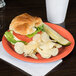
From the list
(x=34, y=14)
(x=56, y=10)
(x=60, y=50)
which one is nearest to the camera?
(x=60, y=50)

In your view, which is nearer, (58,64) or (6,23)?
(58,64)

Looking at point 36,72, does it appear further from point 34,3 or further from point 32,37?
point 34,3

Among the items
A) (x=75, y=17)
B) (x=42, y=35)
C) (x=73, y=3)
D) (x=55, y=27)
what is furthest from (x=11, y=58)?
(x=73, y=3)

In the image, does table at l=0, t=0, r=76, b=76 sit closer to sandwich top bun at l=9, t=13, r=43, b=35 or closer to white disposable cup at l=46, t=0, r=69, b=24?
white disposable cup at l=46, t=0, r=69, b=24

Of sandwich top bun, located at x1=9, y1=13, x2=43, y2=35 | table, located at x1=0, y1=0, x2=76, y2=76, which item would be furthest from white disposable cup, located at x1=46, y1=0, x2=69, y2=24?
sandwich top bun, located at x1=9, y1=13, x2=43, y2=35

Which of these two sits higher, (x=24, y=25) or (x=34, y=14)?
(x=24, y=25)

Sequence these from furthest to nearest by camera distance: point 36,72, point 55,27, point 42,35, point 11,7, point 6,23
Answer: point 11,7, point 6,23, point 55,27, point 42,35, point 36,72

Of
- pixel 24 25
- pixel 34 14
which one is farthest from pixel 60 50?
pixel 34 14

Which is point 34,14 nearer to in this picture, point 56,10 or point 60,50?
point 56,10
